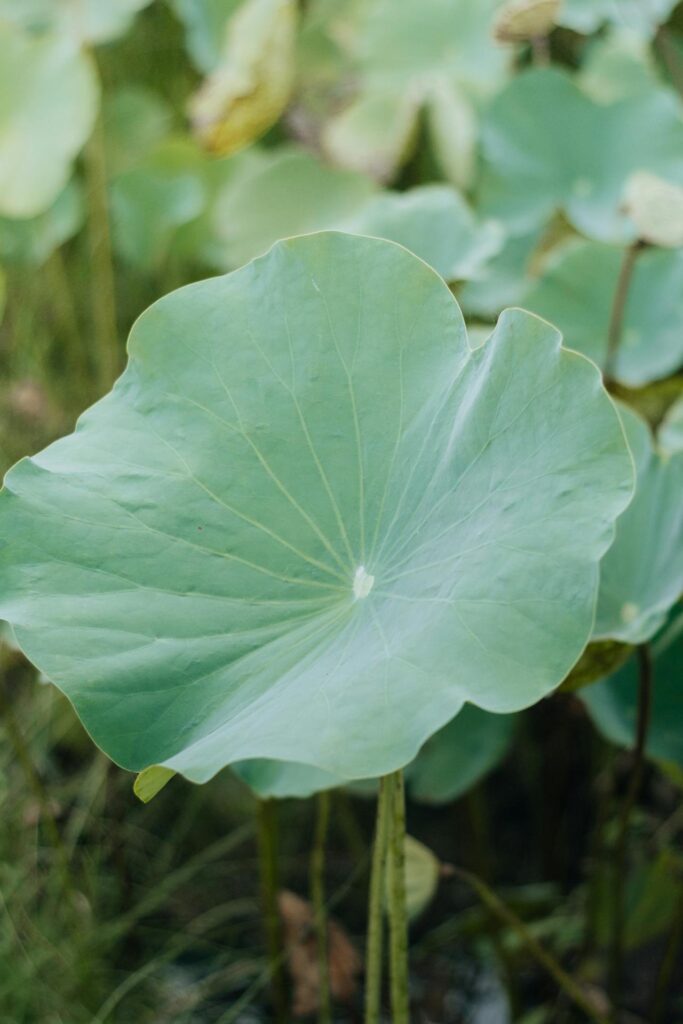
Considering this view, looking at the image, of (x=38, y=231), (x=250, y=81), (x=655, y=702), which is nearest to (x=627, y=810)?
(x=655, y=702)

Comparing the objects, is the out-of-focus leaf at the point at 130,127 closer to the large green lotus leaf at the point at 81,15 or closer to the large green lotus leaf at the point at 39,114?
the large green lotus leaf at the point at 81,15

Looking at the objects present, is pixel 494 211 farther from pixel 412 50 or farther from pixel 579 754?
pixel 579 754

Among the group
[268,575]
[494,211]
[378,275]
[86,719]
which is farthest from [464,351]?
[494,211]

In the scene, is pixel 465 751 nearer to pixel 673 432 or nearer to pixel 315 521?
→ pixel 673 432

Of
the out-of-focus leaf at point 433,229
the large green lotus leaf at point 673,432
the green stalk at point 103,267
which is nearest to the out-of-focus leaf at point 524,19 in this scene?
the out-of-focus leaf at point 433,229

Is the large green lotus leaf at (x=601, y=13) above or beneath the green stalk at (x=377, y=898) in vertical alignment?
above
